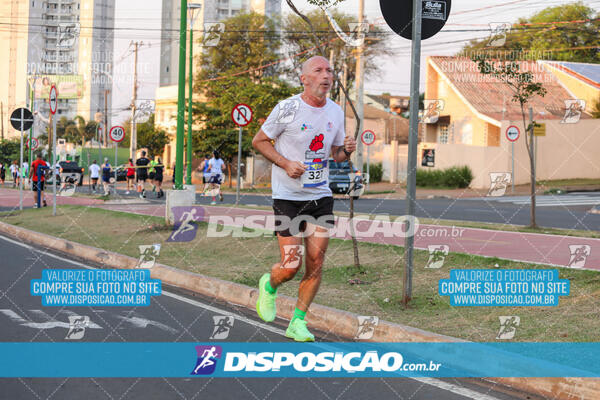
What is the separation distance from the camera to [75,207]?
21391 mm

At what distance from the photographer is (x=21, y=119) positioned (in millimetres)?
21203

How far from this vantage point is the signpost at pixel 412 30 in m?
7.20

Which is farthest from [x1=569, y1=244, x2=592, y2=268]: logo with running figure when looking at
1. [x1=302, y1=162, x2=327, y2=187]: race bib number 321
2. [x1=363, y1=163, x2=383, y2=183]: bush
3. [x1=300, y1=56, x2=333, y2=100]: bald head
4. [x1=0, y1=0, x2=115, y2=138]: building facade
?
[x1=0, y1=0, x2=115, y2=138]: building facade

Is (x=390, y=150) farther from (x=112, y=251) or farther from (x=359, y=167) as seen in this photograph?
(x=112, y=251)

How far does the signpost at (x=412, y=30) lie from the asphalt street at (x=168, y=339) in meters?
1.22

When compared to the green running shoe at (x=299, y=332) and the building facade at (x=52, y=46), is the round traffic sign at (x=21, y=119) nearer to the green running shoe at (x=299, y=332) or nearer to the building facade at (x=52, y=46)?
the green running shoe at (x=299, y=332)

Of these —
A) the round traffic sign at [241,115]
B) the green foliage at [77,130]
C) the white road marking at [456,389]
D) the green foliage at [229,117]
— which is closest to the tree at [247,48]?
the green foliage at [229,117]

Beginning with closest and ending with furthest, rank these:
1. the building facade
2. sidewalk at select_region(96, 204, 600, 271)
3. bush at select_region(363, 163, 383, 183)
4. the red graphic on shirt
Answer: the red graphic on shirt → sidewalk at select_region(96, 204, 600, 271) → bush at select_region(363, 163, 383, 183) → the building facade

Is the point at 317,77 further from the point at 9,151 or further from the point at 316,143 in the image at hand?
the point at 9,151

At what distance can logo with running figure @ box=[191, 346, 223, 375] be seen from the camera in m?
A: 5.48

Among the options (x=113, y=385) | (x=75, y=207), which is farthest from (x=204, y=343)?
(x=75, y=207)

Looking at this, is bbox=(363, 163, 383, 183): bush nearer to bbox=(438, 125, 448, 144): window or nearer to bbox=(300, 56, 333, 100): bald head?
bbox=(438, 125, 448, 144): window

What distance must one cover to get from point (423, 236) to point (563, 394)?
26.4 ft

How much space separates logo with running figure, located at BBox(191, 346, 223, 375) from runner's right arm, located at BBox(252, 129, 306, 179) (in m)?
1.47
